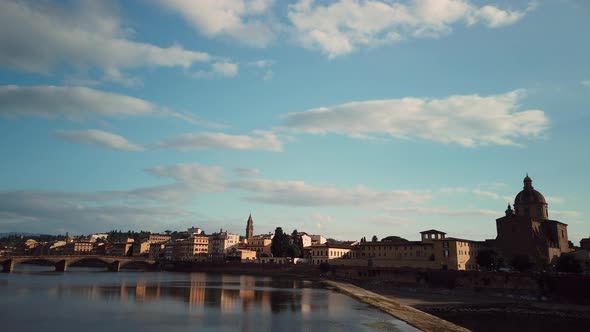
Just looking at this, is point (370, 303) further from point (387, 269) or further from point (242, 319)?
point (387, 269)

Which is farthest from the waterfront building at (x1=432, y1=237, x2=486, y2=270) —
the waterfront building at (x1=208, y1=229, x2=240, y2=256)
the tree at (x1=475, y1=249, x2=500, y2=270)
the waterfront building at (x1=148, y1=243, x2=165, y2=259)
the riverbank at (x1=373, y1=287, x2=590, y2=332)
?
the waterfront building at (x1=148, y1=243, x2=165, y2=259)

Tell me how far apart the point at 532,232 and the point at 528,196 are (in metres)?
14.6

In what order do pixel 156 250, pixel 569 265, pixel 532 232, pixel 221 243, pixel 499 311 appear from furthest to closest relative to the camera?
pixel 156 250
pixel 221 243
pixel 532 232
pixel 569 265
pixel 499 311

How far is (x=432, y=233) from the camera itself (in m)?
97.5

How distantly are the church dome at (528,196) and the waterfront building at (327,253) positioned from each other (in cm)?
4366

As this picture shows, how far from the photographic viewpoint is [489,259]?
274ft

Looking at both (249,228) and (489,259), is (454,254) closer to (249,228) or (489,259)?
(489,259)

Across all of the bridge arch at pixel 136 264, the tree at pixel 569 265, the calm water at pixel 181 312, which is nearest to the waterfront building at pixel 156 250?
the bridge arch at pixel 136 264

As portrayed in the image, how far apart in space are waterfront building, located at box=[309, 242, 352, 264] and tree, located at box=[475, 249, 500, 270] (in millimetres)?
37941

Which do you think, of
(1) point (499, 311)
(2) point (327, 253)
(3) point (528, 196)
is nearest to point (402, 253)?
(2) point (327, 253)

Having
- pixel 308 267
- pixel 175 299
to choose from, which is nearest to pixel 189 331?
pixel 175 299

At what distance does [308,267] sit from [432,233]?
109ft

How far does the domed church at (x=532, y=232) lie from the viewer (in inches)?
3467

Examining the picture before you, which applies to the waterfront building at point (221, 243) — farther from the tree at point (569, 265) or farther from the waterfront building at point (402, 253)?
the tree at point (569, 265)
